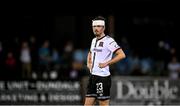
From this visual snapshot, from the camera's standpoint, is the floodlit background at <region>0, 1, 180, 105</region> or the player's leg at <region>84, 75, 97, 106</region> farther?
the floodlit background at <region>0, 1, 180, 105</region>

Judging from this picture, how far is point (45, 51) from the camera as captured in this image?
2030 centimetres

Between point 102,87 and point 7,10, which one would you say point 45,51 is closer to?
point 7,10

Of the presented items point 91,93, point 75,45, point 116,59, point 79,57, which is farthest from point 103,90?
point 75,45

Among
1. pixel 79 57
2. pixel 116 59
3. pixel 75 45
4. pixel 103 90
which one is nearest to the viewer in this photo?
pixel 116 59

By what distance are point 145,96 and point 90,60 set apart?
26.3 ft

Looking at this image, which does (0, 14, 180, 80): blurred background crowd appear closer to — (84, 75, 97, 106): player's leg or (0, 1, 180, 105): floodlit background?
(0, 1, 180, 105): floodlit background

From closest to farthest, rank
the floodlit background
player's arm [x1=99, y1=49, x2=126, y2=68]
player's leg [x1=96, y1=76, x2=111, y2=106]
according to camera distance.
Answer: player's arm [x1=99, y1=49, x2=126, y2=68] → player's leg [x1=96, y1=76, x2=111, y2=106] → the floodlit background

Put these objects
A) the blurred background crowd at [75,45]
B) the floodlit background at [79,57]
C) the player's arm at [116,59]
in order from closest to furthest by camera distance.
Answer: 1. the player's arm at [116,59]
2. the floodlit background at [79,57]
3. the blurred background crowd at [75,45]

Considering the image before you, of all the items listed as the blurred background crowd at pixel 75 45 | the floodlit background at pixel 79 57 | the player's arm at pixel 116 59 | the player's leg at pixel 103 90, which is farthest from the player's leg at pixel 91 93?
the blurred background crowd at pixel 75 45

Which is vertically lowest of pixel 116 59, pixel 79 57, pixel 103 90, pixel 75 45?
pixel 79 57

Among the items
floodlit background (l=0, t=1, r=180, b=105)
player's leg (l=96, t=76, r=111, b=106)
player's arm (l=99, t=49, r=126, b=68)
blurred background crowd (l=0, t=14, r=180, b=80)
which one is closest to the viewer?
player's arm (l=99, t=49, r=126, b=68)

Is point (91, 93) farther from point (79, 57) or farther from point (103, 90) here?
point (79, 57)

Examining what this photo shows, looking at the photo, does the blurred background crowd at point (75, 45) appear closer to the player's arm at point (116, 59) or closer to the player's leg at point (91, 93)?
the player's leg at point (91, 93)

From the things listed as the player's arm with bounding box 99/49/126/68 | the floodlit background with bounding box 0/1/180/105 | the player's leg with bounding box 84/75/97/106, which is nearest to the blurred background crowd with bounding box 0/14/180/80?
the floodlit background with bounding box 0/1/180/105
